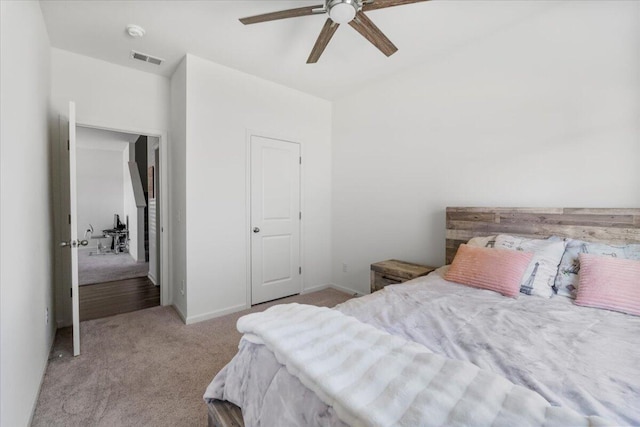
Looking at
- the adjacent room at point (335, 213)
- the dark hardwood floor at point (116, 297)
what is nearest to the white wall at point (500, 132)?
the adjacent room at point (335, 213)

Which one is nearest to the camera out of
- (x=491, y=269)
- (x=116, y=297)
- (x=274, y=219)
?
(x=491, y=269)

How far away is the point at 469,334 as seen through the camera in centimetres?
126

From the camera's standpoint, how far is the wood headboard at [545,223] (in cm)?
186

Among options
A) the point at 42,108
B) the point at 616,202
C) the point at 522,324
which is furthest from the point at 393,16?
the point at 42,108

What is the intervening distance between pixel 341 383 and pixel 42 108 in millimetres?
2982

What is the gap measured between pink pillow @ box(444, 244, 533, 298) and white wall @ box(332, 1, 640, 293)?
657mm

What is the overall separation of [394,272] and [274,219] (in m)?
1.63

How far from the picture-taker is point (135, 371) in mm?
2090

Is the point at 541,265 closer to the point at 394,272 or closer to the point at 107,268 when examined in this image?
the point at 394,272

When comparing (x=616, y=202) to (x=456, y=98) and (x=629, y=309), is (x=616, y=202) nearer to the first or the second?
(x=629, y=309)

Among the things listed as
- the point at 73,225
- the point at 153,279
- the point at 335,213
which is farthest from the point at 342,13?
the point at 153,279

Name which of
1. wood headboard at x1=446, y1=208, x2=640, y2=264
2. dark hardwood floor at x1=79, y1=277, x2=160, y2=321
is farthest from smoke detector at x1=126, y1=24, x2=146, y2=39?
wood headboard at x1=446, y1=208, x2=640, y2=264

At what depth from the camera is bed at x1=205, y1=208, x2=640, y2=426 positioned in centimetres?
80

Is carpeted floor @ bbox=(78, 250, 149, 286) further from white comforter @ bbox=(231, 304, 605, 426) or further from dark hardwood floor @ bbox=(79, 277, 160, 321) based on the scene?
white comforter @ bbox=(231, 304, 605, 426)
